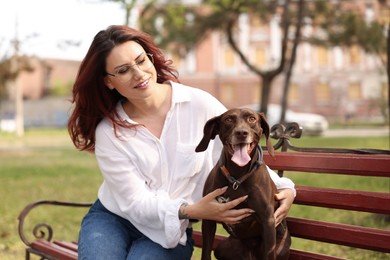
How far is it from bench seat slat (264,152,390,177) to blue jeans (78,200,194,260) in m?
0.60

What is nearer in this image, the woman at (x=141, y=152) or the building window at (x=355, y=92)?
the woman at (x=141, y=152)

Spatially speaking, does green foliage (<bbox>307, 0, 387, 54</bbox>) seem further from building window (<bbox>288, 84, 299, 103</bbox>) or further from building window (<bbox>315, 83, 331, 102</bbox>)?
building window (<bbox>288, 84, 299, 103</bbox>)

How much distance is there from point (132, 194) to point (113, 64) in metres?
0.63

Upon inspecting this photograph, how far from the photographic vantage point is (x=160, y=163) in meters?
3.12

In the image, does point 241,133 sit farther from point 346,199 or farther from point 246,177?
point 346,199

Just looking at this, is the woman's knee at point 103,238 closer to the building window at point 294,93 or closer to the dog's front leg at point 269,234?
the dog's front leg at point 269,234

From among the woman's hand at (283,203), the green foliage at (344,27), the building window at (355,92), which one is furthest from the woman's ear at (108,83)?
the building window at (355,92)

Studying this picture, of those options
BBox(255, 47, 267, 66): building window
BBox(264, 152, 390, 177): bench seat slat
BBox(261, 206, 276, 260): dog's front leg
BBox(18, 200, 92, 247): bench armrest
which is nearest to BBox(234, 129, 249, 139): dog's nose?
BBox(261, 206, 276, 260): dog's front leg

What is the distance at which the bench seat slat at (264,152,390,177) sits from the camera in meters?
2.87

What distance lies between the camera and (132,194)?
3061 millimetres

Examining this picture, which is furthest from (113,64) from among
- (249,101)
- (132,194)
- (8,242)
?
(249,101)

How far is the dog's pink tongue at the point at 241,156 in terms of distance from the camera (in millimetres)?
2555

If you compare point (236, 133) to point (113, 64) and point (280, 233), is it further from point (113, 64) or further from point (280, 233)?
point (113, 64)

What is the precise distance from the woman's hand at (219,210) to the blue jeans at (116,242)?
38cm
